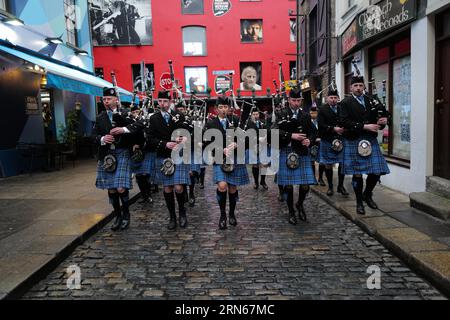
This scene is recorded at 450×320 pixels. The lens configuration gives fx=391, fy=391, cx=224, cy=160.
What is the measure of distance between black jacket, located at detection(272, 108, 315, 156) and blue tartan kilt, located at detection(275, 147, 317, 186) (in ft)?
0.32

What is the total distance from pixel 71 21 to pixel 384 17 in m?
11.7

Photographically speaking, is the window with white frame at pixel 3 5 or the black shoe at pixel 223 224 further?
the window with white frame at pixel 3 5

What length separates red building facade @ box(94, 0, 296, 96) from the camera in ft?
78.7

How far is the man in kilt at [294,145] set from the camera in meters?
5.34

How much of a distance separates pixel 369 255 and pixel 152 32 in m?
22.5

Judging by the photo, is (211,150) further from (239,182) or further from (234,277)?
(234,277)

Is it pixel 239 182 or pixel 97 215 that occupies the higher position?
pixel 239 182

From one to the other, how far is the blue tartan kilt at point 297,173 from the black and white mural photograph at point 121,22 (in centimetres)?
2067

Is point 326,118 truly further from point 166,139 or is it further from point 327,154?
point 166,139

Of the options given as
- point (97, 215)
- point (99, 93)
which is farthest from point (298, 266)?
point (99, 93)

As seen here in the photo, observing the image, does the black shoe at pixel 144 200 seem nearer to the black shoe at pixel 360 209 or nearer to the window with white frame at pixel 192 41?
the black shoe at pixel 360 209

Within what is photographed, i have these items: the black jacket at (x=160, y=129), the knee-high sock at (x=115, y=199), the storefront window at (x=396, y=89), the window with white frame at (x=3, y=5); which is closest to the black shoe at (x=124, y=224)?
the knee-high sock at (x=115, y=199)

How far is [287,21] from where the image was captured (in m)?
24.4

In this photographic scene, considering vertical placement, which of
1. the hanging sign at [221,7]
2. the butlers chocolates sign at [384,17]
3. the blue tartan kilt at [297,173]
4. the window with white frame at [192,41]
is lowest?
the blue tartan kilt at [297,173]
